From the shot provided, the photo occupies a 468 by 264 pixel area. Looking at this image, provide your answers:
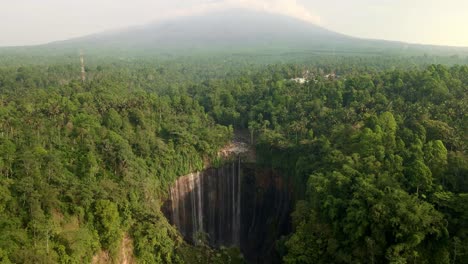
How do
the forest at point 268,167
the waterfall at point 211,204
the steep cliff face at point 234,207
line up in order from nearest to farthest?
the forest at point 268,167
the steep cliff face at point 234,207
the waterfall at point 211,204

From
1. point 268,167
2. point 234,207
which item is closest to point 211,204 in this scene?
point 234,207

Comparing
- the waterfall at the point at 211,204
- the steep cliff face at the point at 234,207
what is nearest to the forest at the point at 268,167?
the steep cliff face at the point at 234,207

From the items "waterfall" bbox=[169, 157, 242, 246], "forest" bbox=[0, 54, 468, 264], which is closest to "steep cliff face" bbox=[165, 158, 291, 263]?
"waterfall" bbox=[169, 157, 242, 246]

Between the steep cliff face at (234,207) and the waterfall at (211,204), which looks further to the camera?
the waterfall at (211,204)

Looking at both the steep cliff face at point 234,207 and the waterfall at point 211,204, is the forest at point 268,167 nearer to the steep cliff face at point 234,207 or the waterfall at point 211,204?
the steep cliff face at point 234,207

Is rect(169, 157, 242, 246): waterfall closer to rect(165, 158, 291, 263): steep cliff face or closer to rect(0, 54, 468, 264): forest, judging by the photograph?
rect(165, 158, 291, 263): steep cliff face

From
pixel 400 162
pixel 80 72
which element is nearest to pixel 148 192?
pixel 400 162
